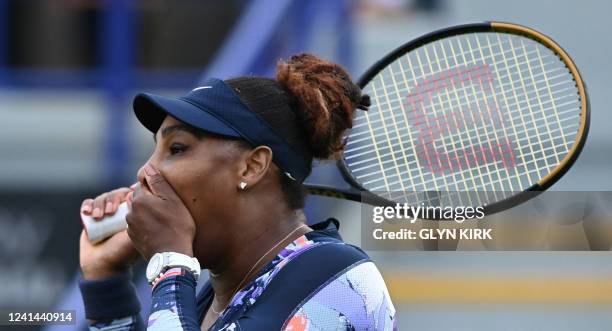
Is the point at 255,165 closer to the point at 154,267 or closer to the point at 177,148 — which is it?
the point at 177,148

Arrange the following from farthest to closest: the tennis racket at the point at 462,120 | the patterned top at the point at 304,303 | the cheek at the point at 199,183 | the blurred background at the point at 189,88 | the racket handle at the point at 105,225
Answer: the blurred background at the point at 189,88 → the tennis racket at the point at 462,120 → the racket handle at the point at 105,225 → the cheek at the point at 199,183 → the patterned top at the point at 304,303

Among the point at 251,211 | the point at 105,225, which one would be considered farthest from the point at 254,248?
the point at 105,225

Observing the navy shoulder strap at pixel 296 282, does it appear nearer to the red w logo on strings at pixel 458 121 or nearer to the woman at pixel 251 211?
the woman at pixel 251 211

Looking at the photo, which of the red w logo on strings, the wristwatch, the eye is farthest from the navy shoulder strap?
the red w logo on strings

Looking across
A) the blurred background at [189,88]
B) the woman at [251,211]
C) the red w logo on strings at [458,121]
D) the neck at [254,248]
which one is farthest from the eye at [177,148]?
the blurred background at [189,88]

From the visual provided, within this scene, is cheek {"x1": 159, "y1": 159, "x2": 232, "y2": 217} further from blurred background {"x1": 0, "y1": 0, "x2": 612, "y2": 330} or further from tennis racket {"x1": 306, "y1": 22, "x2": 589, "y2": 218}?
blurred background {"x1": 0, "y1": 0, "x2": 612, "y2": 330}

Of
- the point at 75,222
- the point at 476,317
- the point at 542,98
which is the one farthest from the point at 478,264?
the point at 75,222

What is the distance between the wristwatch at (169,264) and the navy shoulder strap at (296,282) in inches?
4.2

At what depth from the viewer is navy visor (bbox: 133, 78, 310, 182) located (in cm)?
187

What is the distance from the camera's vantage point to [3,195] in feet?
17.4

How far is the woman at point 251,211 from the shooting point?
178cm

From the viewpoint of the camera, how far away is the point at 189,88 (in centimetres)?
527

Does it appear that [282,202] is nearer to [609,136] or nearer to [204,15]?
[609,136]

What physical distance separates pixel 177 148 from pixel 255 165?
0.41ft
